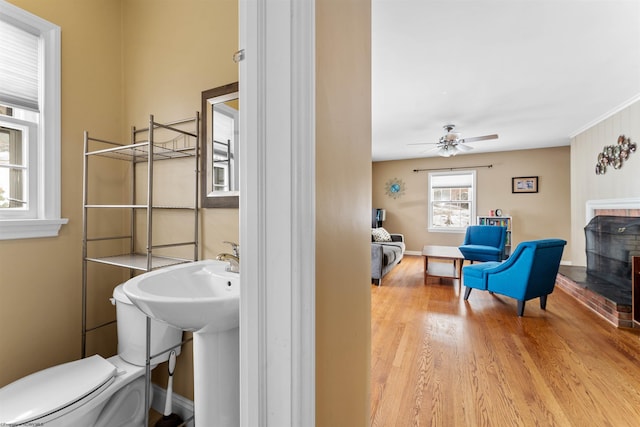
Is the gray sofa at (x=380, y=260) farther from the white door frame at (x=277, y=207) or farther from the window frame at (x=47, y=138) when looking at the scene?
the white door frame at (x=277, y=207)

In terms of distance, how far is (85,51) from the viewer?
1.62 meters

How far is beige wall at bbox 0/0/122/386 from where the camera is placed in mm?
1423

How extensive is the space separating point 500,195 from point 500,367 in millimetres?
4769

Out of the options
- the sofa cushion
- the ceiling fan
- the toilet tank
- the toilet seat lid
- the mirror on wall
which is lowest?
the toilet seat lid

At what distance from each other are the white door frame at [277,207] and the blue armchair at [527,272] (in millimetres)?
2970

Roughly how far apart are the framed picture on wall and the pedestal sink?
6216 mm

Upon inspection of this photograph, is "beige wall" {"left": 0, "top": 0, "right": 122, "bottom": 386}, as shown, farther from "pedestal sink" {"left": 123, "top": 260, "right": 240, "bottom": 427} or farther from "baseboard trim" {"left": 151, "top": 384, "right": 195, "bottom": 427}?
"pedestal sink" {"left": 123, "top": 260, "right": 240, "bottom": 427}

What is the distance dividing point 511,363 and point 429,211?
467cm

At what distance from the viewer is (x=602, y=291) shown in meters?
2.96

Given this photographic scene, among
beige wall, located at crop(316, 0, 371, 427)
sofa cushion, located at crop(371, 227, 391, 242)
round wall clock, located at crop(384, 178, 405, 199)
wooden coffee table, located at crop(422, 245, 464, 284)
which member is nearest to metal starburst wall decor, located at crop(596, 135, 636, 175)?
wooden coffee table, located at crop(422, 245, 464, 284)

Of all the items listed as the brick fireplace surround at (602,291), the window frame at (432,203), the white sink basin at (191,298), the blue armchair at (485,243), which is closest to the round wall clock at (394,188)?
the window frame at (432,203)

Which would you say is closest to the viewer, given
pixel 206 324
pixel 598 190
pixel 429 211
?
pixel 206 324

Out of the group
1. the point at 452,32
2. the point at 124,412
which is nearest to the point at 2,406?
the point at 124,412

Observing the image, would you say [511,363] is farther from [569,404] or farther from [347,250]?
[347,250]
